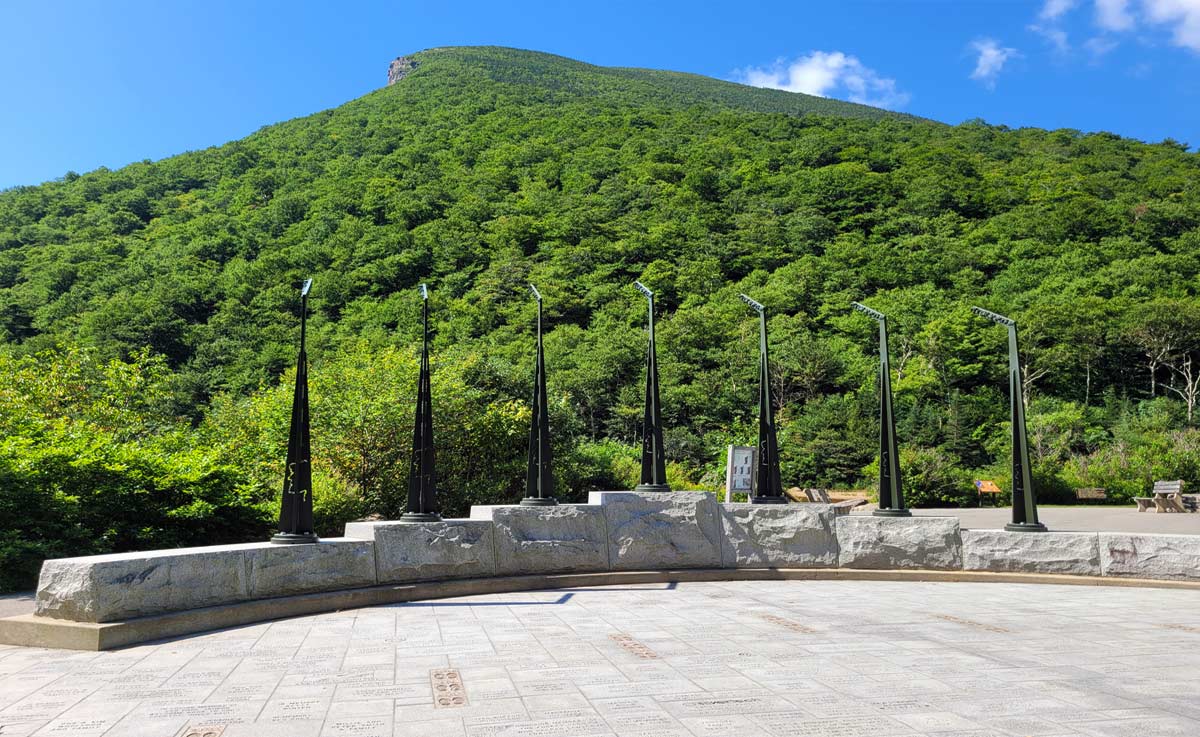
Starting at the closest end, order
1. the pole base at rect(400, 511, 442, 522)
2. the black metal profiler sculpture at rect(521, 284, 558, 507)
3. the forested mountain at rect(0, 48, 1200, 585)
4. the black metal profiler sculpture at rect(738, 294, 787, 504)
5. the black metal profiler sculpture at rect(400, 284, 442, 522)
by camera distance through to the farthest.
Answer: the pole base at rect(400, 511, 442, 522) → the black metal profiler sculpture at rect(400, 284, 442, 522) → the black metal profiler sculpture at rect(521, 284, 558, 507) → the black metal profiler sculpture at rect(738, 294, 787, 504) → the forested mountain at rect(0, 48, 1200, 585)

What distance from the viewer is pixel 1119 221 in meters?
56.1

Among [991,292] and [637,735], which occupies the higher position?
[991,292]

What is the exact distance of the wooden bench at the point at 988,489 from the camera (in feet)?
92.0

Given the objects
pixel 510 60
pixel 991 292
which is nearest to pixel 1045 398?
pixel 991 292

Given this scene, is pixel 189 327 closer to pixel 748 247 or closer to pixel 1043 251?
pixel 748 247

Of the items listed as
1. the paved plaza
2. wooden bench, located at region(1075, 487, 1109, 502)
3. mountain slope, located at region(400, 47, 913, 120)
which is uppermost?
mountain slope, located at region(400, 47, 913, 120)

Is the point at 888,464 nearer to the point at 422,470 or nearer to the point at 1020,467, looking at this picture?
the point at 1020,467

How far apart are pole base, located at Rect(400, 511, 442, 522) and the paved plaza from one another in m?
1.20

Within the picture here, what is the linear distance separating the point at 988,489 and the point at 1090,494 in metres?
3.95

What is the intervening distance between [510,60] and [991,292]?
9915 centimetres

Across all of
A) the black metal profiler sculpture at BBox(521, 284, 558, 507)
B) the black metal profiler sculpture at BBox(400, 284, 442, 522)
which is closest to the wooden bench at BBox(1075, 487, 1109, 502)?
the black metal profiler sculpture at BBox(521, 284, 558, 507)

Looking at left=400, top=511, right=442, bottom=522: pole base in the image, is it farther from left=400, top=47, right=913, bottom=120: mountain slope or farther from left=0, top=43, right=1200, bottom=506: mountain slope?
left=400, top=47, right=913, bottom=120: mountain slope

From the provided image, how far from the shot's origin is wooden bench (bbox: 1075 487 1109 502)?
1130 inches

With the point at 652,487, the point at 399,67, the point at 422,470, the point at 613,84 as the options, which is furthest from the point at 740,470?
the point at 399,67
